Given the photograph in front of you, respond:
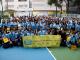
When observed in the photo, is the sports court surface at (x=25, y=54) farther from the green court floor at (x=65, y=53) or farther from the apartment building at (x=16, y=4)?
the apartment building at (x=16, y=4)

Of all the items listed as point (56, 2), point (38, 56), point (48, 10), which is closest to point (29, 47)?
point (38, 56)

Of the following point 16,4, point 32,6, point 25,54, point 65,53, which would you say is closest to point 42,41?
point 65,53

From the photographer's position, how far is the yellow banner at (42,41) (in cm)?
2222

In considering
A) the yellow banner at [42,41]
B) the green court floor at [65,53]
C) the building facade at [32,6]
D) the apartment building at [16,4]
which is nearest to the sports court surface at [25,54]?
the green court floor at [65,53]

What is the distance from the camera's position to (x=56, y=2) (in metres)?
71.3

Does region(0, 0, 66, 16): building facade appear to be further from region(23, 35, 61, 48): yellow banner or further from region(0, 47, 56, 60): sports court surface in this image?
region(0, 47, 56, 60): sports court surface

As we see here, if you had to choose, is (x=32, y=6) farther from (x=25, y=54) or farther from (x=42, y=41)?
(x=25, y=54)

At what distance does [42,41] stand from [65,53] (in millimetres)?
3062

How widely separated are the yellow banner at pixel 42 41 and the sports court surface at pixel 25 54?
0.64 m

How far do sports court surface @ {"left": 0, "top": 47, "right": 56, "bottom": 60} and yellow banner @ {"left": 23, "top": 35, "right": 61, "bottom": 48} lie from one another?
2.10ft

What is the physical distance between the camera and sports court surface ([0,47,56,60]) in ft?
59.3

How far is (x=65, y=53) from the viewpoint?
19.7 metres

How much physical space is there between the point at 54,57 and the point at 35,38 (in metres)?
4.43

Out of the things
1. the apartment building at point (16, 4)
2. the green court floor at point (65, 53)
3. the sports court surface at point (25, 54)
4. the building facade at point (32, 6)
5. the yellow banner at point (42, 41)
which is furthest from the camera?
the apartment building at point (16, 4)
